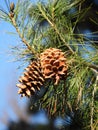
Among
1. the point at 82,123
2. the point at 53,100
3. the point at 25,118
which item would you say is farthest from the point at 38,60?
the point at 25,118

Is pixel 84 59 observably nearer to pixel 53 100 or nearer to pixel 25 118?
pixel 53 100
